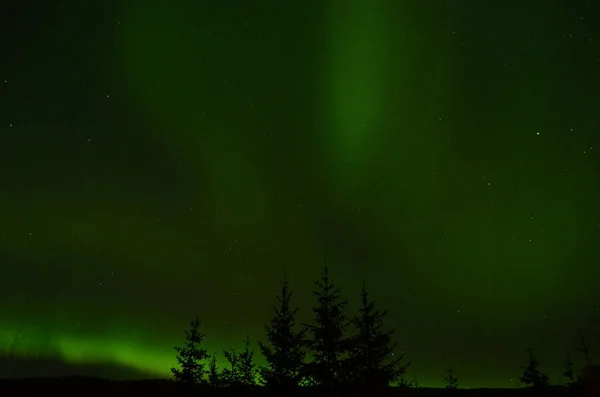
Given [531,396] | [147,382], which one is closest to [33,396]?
[147,382]

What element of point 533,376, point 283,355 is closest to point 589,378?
point 533,376

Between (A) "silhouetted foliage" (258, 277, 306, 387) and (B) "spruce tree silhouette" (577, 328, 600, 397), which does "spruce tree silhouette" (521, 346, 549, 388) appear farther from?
(A) "silhouetted foliage" (258, 277, 306, 387)

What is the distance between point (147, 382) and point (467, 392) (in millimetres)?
23459

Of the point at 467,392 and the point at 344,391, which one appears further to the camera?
the point at 467,392

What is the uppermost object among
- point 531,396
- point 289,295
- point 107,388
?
point 289,295

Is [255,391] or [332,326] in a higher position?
[332,326]

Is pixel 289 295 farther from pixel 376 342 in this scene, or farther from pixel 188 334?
pixel 188 334

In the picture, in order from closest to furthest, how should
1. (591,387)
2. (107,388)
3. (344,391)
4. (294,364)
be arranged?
1. (344,391)
2. (294,364)
3. (591,387)
4. (107,388)

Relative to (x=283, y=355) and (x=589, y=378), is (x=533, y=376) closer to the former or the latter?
(x=589, y=378)

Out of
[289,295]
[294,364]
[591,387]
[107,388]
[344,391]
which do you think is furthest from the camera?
[107,388]

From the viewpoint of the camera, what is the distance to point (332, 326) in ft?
68.3

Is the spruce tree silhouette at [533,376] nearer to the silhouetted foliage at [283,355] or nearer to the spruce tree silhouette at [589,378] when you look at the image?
the spruce tree silhouette at [589,378]

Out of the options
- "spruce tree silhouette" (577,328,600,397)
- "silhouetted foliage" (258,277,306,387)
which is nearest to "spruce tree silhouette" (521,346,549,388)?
"spruce tree silhouette" (577,328,600,397)

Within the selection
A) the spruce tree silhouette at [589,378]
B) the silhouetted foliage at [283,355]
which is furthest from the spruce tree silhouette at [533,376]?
the silhouetted foliage at [283,355]
